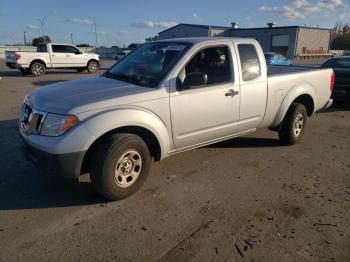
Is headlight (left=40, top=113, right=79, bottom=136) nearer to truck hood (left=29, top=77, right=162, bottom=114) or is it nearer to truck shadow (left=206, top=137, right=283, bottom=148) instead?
truck hood (left=29, top=77, right=162, bottom=114)

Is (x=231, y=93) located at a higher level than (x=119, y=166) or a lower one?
higher

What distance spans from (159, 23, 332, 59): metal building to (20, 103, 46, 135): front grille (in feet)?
160

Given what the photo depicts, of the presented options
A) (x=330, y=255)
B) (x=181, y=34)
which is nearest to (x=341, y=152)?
(x=330, y=255)

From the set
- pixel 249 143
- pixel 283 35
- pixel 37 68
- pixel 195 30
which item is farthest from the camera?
pixel 195 30

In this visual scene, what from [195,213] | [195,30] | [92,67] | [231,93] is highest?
[195,30]

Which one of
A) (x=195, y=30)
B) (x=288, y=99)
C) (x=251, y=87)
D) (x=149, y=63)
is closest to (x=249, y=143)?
(x=288, y=99)

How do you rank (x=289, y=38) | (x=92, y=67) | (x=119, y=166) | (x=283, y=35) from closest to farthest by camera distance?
(x=119, y=166) → (x=92, y=67) → (x=289, y=38) → (x=283, y=35)

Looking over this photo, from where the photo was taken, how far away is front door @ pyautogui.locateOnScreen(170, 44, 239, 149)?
13.1ft

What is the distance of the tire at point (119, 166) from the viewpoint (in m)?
3.45

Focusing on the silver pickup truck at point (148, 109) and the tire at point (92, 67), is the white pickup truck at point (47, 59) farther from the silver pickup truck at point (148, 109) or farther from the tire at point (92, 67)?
the silver pickup truck at point (148, 109)

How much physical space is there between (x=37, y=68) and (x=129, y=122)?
16.2 meters

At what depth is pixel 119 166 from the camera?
3.66 m

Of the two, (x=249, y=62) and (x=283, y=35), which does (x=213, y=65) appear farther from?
(x=283, y=35)

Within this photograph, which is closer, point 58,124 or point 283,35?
point 58,124
